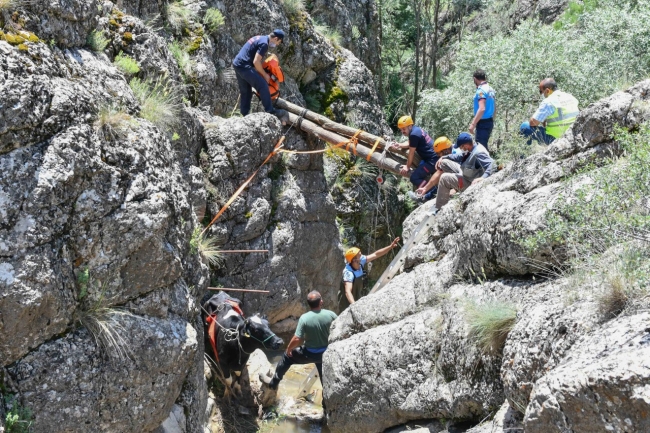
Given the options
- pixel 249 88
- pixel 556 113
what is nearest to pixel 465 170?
pixel 556 113

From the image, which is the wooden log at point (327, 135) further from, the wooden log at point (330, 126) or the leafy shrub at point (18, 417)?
the leafy shrub at point (18, 417)

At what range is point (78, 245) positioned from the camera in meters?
6.20

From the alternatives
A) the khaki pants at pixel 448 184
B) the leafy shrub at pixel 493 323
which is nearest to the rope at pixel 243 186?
the khaki pants at pixel 448 184

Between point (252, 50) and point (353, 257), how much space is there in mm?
4507

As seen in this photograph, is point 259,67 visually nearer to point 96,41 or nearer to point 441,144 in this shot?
point 441,144

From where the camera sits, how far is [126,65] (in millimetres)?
8719

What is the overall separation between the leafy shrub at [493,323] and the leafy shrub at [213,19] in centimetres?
933

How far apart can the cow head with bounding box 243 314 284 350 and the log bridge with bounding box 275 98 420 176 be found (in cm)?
480

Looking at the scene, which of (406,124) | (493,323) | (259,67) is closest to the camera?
(493,323)

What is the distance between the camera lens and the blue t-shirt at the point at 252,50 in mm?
12068

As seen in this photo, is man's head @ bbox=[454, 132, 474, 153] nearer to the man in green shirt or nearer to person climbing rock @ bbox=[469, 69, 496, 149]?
person climbing rock @ bbox=[469, 69, 496, 149]

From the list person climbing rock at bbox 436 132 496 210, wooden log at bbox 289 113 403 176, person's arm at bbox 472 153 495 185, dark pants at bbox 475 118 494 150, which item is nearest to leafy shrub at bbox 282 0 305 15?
wooden log at bbox 289 113 403 176

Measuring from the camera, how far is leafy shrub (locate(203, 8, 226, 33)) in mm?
13117

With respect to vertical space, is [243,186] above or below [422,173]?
below
